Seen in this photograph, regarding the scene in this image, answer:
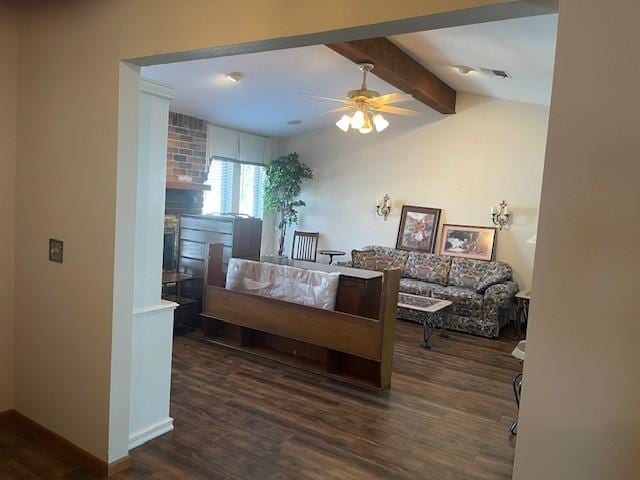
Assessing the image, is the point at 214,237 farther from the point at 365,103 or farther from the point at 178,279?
the point at 365,103

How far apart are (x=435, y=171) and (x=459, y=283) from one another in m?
1.82

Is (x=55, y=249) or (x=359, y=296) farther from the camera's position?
(x=359, y=296)

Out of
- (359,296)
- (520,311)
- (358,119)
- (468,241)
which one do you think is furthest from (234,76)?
(520,311)

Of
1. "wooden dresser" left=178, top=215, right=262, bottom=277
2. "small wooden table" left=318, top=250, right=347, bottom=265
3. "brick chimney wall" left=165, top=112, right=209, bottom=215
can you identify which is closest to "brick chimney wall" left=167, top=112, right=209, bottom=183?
"brick chimney wall" left=165, top=112, right=209, bottom=215

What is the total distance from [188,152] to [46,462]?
4985 millimetres

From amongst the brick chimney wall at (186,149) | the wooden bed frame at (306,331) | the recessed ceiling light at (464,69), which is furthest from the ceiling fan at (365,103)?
the brick chimney wall at (186,149)

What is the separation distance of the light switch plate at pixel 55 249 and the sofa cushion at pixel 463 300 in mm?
4544

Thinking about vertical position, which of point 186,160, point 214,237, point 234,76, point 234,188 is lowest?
point 214,237

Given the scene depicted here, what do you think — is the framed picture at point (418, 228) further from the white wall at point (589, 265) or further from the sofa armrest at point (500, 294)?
the white wall at point (589, 265)

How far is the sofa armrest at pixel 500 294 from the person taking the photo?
5562 mm

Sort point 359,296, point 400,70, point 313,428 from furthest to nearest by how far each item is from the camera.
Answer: point 400,70 < point 359,296 < point 313,428

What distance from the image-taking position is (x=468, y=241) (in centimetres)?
670

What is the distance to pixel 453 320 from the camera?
5809 millimetres

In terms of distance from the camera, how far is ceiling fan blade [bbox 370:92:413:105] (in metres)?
4.37
